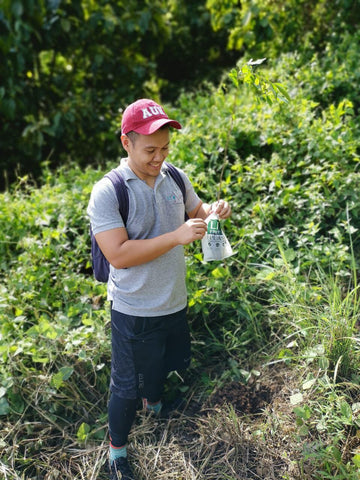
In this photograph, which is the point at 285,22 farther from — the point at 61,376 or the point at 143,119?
the point at 61,376

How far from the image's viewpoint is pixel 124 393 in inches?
83.7

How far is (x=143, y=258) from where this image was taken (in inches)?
75.4

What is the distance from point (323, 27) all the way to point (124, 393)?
419 centimetres

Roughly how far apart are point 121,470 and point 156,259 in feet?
3.21

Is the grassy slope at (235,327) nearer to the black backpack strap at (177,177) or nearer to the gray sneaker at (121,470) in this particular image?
the gray sneaker at (121,470)

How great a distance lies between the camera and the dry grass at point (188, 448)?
7.00ft

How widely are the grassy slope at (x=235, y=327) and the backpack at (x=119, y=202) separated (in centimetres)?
51

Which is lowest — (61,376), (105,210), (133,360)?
(61,376)

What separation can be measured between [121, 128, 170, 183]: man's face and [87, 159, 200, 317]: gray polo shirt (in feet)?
0.18

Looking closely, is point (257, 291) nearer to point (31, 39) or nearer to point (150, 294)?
point (150, 294)

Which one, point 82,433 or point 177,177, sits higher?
point 177,177

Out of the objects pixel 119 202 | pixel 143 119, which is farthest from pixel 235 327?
pixel 143 119

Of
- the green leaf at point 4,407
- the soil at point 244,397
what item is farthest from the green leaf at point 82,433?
the soil at point 244,397

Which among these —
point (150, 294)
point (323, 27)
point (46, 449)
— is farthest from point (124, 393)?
point (323, 27)
